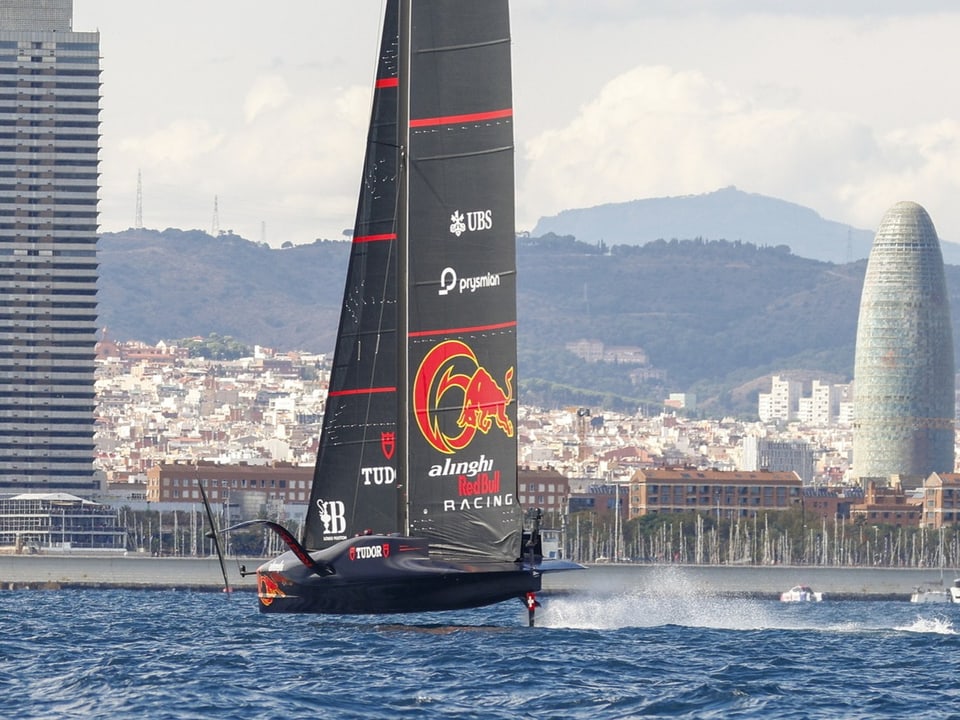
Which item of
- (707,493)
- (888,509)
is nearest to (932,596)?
(707,493)

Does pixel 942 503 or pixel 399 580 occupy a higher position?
pixel 942 503

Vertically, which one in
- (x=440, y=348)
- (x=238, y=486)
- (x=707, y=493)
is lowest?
(x=440, y=348)

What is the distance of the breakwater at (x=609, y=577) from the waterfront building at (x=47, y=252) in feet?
165

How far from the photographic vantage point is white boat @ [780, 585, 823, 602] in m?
114

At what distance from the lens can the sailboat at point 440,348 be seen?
109 feet

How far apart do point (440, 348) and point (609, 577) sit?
82.7 meters

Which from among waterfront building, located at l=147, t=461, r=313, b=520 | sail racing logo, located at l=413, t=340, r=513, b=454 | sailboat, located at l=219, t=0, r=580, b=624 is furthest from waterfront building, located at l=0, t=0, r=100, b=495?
sail racing logo, located at l=413, t=340, r=513, b=454

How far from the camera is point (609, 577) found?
11506cm

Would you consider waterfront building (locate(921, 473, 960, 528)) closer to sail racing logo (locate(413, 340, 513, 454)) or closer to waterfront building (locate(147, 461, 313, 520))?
waterfront building (locate(147, 461, 313, 520))

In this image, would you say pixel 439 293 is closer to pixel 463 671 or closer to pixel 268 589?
pixel 268 589

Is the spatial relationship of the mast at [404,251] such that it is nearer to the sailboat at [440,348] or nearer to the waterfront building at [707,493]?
the sailboat at [440,348]

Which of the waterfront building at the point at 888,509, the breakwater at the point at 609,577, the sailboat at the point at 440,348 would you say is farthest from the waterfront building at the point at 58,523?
the sailboat at the point at 440,348

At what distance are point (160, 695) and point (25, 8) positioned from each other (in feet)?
515

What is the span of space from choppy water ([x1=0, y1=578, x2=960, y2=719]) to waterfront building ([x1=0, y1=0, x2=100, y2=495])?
13491 cm
